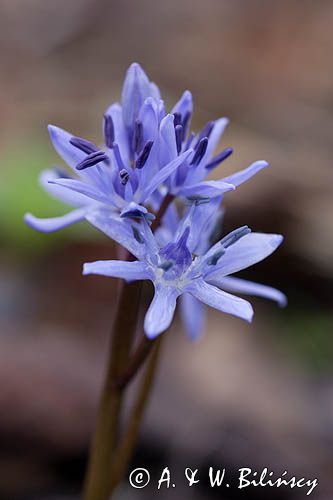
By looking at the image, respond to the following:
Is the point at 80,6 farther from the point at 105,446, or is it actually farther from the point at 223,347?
the point at 105,446

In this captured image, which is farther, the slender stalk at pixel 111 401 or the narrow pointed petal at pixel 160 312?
the slender stalk at pixel 111 401

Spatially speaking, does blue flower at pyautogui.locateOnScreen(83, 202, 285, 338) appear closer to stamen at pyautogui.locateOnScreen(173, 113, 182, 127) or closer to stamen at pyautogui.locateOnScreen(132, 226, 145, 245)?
stamen at pyautogui.locateOnScreen(132, 226, 145, 245)

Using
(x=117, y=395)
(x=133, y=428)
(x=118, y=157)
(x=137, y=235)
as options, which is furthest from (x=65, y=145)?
(x=133, y=428)

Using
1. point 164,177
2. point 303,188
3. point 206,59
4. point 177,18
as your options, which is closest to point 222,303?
point 164,177

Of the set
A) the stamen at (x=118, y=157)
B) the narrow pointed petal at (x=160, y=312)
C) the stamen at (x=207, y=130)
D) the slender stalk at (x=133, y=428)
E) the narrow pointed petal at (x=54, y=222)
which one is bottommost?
the slender stalk at (x=133, y=428)

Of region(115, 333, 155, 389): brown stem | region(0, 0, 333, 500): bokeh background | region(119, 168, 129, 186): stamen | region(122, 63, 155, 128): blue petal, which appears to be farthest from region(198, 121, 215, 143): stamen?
region(0, 0, 333, 500): bokeh background

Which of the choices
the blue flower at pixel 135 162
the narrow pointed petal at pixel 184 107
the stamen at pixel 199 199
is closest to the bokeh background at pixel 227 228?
the blue flower at pixel 135 162

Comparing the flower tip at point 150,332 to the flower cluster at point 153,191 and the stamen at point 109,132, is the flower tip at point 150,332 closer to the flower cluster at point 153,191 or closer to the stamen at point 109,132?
the flower cluster at point 153,191

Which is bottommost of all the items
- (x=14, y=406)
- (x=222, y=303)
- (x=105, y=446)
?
(x=14, y=406)

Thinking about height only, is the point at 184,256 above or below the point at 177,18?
below
